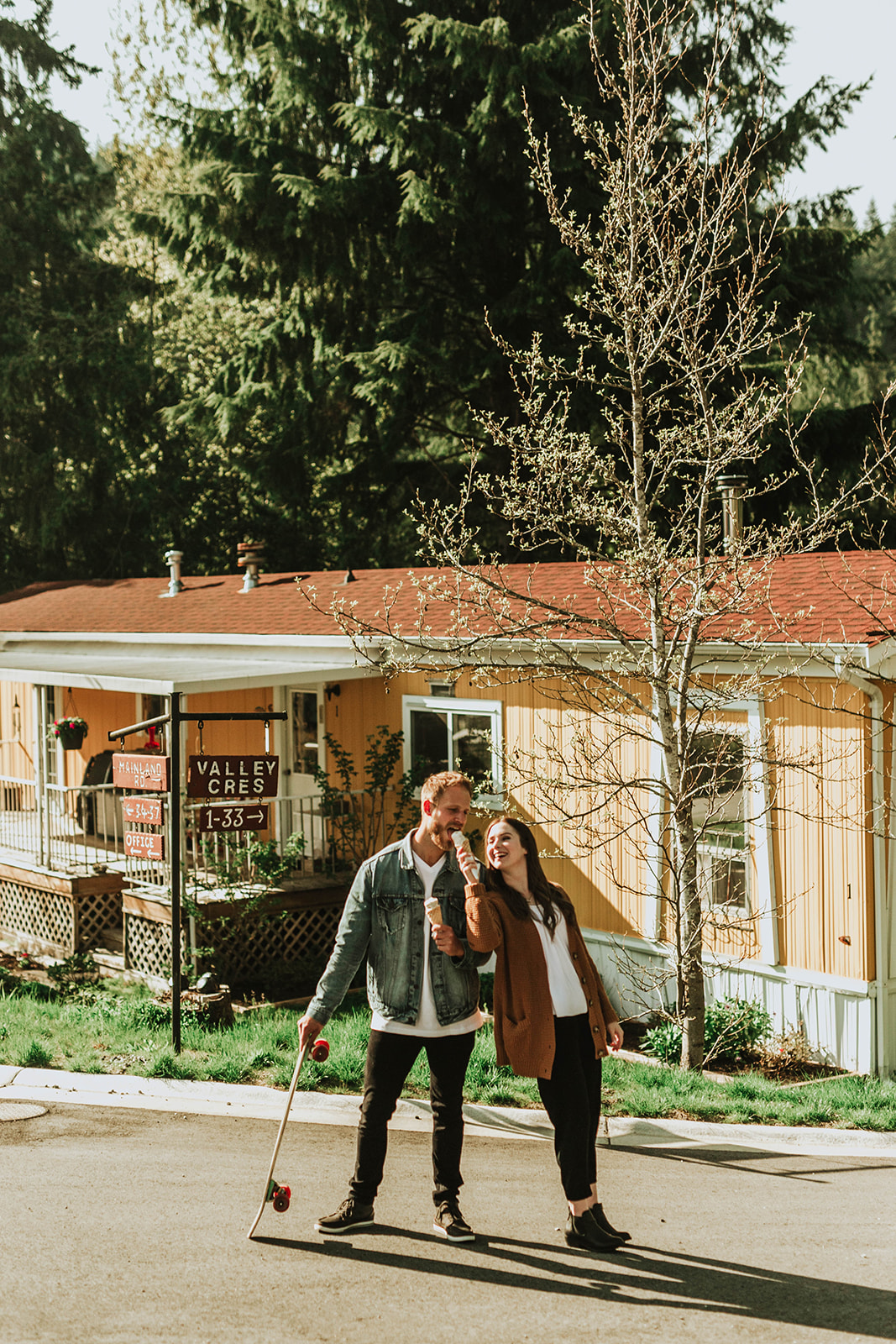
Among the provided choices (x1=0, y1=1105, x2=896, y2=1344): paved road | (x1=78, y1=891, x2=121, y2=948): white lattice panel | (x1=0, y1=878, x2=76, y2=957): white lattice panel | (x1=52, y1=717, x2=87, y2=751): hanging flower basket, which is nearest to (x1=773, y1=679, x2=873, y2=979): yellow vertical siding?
(x1=0, y1=1105, x2=896, y2=1344): paved road

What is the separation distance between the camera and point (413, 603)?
13.8 m

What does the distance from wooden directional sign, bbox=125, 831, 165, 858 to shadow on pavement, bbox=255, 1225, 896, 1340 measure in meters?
5.35

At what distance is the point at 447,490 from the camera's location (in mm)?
23797

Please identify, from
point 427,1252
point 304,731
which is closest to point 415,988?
point 427,1252

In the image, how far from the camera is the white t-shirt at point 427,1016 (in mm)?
4938

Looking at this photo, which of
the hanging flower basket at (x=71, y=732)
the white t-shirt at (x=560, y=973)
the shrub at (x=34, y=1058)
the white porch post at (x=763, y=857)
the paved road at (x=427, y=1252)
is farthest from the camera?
the hanging flower basket at (x=71, y=732)

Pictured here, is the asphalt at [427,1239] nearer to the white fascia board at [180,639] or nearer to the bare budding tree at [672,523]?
the bare budding tree at [672,523]

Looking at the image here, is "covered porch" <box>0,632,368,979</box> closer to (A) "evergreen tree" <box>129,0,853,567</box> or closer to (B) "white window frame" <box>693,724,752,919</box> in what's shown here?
(B) "white window frame" <box>693,724,752,919</box>

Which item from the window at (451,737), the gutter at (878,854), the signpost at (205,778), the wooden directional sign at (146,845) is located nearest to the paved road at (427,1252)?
the gutter at (878,854)

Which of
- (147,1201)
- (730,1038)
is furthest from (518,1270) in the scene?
(730,1038)

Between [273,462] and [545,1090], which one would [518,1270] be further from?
[273,462]

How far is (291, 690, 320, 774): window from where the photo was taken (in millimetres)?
14352

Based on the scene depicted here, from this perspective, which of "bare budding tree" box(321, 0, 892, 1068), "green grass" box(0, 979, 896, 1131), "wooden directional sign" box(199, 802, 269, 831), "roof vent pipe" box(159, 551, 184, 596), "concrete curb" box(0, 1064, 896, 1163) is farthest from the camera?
"roof vent pipe" box(159, 551, 184, 596)

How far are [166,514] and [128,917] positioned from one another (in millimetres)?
22128
